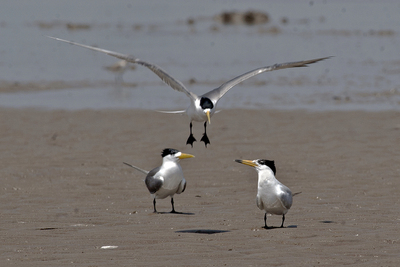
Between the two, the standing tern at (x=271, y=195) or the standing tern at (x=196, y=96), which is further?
the standing tern at (x=196, y=96)

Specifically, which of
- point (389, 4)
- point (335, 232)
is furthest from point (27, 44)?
point (389, 4)

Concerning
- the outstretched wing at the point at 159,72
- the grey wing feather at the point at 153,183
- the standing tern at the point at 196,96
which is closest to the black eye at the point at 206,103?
the standing tern at the point at 196,96

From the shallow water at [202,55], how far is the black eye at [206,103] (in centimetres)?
783

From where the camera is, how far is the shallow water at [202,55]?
19016 millimetres

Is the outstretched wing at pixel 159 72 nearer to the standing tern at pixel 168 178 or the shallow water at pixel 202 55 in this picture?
the standing tern at pixel 168 178

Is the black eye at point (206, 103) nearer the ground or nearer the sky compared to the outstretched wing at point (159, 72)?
nearer the ground

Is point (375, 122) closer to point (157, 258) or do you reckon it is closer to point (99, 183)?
point (99, 183)

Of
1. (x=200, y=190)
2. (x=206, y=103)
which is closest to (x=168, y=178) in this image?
(x=200, y=190)

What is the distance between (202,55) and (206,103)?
18878mm

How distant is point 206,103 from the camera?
378 inches

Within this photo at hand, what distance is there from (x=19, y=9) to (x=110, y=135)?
38.7 meters

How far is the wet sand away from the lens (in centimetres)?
657

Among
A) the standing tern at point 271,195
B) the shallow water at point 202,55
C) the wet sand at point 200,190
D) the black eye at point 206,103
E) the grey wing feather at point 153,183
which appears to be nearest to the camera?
the wet sand at point 200,190

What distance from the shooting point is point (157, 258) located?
634 centimetres
